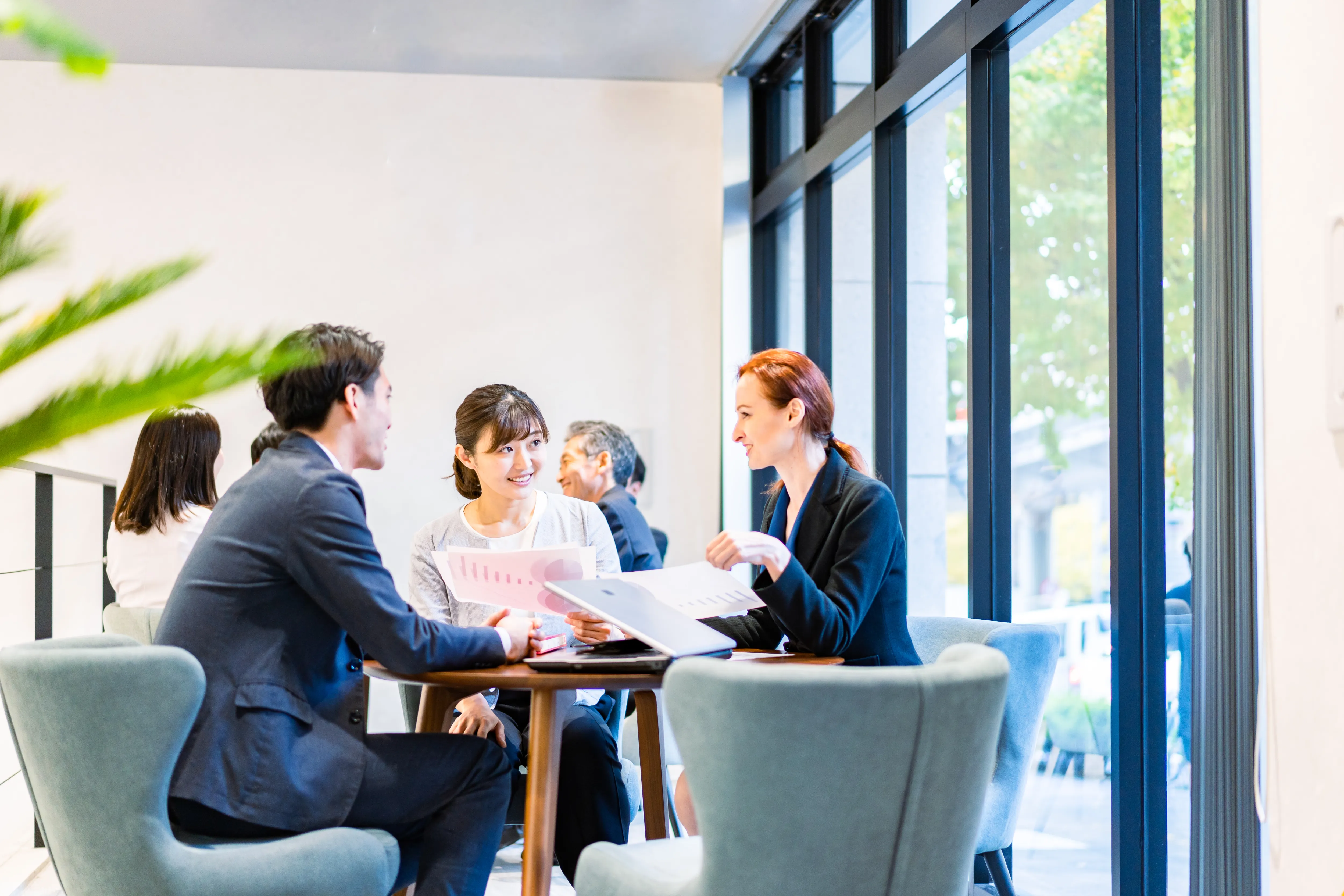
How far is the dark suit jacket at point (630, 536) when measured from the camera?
11.8 ft

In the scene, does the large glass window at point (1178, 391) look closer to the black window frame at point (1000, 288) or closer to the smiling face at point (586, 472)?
the black window frame at point (1000, 288)

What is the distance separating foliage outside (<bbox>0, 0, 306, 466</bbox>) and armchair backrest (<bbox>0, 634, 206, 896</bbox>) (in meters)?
0.86

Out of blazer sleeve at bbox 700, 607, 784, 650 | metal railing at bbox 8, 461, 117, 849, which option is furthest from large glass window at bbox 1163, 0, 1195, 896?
metal railing at bbox 8, 461, 117, 849

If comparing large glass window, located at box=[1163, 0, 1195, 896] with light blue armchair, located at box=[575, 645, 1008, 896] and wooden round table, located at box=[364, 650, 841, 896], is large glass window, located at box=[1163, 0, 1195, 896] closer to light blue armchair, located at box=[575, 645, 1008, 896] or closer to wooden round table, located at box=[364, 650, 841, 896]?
wooden round table, located at box=[364, 650, 841, 896]

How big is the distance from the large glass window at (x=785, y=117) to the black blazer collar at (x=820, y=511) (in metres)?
2.86

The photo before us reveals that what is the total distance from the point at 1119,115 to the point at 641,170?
3.23 metres

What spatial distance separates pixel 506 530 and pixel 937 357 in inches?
71.0

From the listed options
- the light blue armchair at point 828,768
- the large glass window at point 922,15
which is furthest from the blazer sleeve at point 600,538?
the large glass window at point 922,15

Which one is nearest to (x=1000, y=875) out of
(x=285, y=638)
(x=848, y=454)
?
(x=848, y=454)

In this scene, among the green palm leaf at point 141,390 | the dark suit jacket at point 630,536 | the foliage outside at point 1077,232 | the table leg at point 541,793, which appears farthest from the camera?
Result: the dark suit jacket at point 630,536

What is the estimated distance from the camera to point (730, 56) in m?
5.41

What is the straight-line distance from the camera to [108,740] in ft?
5.76

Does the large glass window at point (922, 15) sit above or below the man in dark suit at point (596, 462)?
above

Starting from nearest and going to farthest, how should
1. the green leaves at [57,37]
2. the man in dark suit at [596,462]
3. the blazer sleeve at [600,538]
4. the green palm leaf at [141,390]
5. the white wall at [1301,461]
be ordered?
1. the green leaves at [57,37]
2. the green palm leaf at [141,390]
3. the white wall at [1301,461]
4. the blazer sleeve at [600,538]
5. the man in dark suit at [596,462]
